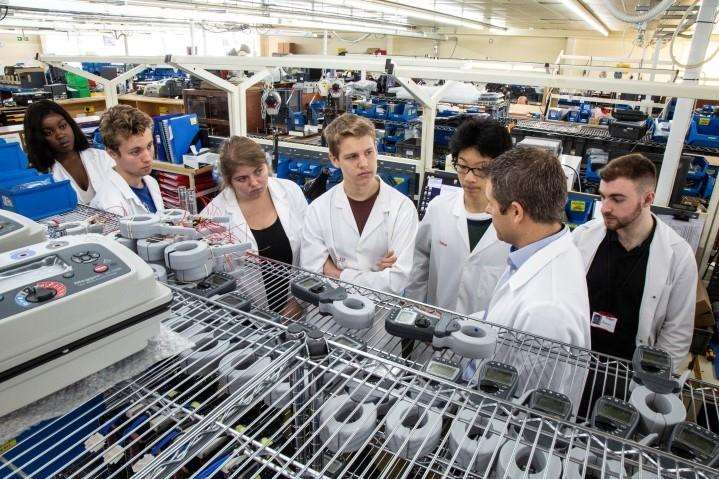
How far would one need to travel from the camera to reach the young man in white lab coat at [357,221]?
206cm

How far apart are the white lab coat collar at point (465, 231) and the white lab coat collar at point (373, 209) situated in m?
0.35

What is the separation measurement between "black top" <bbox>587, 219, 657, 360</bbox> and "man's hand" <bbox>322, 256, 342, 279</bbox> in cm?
126

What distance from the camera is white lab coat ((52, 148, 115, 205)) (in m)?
2.34

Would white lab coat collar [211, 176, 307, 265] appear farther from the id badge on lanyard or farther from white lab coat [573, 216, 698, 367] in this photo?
white lab coat [573, 216, 698, 367]

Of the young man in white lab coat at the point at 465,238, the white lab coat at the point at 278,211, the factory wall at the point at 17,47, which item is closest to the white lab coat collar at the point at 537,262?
the young man in white lab coat at the point at 465,238

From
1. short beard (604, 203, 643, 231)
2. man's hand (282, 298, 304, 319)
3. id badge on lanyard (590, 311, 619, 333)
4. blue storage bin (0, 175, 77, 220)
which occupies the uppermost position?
blue storage bin (0, 175, 77, 220)

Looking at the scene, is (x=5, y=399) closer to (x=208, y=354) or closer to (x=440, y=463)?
(x=208, y=354)

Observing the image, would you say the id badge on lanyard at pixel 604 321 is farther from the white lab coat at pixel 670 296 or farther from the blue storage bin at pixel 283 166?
the blue storage bin at pixel 283 166

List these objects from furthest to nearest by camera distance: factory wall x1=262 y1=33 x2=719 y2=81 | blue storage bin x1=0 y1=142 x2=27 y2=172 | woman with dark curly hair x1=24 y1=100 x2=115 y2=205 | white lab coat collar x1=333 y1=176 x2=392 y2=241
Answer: factory wall x1=262 y1=33 x2=719 y2=81, woman with dark curly hair x1=24 y1=100 x2=115 y2=205, white lab coat collar x1=333 y1=176 x2=392 y2=241, blue storage bin x1=0 y1=142 x2=27 y2=172

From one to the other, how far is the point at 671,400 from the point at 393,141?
17.6 ft

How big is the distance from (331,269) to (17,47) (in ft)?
73.0

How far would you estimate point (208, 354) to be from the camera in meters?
0.92

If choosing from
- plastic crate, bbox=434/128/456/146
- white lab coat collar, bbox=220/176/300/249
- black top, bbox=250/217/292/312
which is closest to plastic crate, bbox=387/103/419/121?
plastic crate, bbox=434/128/456/146

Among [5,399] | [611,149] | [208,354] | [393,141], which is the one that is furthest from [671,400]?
[393,141]
